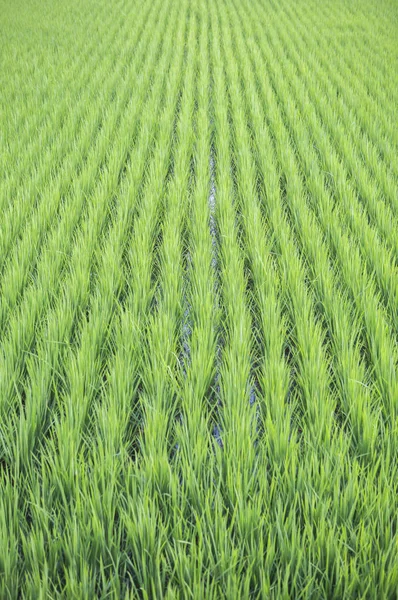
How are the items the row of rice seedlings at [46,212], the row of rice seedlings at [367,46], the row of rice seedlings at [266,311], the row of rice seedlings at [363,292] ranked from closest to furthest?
the row of rice seedlings at [266,311]
the row of rice seedlings at [363,292]
the row of rice seedlings at [46,212]
the row of rice seedlings at [367,46]

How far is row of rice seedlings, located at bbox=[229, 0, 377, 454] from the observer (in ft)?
4.44

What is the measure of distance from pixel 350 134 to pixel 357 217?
1341 millimetres

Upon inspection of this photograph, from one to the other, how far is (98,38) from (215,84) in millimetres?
2437

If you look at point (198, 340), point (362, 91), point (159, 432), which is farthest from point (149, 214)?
point (362, 91)

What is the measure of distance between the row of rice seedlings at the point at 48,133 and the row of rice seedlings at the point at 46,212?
91mm

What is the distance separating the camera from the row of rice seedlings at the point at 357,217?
200 cm

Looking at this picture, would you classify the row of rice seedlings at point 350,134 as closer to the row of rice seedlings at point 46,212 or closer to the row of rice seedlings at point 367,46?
the row of rice seedlings at point 367,46

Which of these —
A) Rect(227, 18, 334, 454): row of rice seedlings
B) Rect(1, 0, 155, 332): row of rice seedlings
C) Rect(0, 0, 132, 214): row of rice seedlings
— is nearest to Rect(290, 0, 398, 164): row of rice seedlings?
Rect(227, 18, 334, 454): row of rice seedlings

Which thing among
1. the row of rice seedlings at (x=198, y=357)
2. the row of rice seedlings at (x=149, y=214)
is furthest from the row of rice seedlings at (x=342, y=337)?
the row of rice seedlings at (x=149, y=214)

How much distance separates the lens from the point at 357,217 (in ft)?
8.06

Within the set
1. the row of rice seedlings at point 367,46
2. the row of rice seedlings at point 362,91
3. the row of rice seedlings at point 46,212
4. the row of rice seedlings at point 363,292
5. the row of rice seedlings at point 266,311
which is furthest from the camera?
the row of rice seedlings at point 367,46

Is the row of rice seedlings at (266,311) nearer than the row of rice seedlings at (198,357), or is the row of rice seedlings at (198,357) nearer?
the row of rice seedlings at (198,357)

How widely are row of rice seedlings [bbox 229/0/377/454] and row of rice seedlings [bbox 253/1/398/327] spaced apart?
17 centimetres

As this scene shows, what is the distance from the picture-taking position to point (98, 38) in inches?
257
